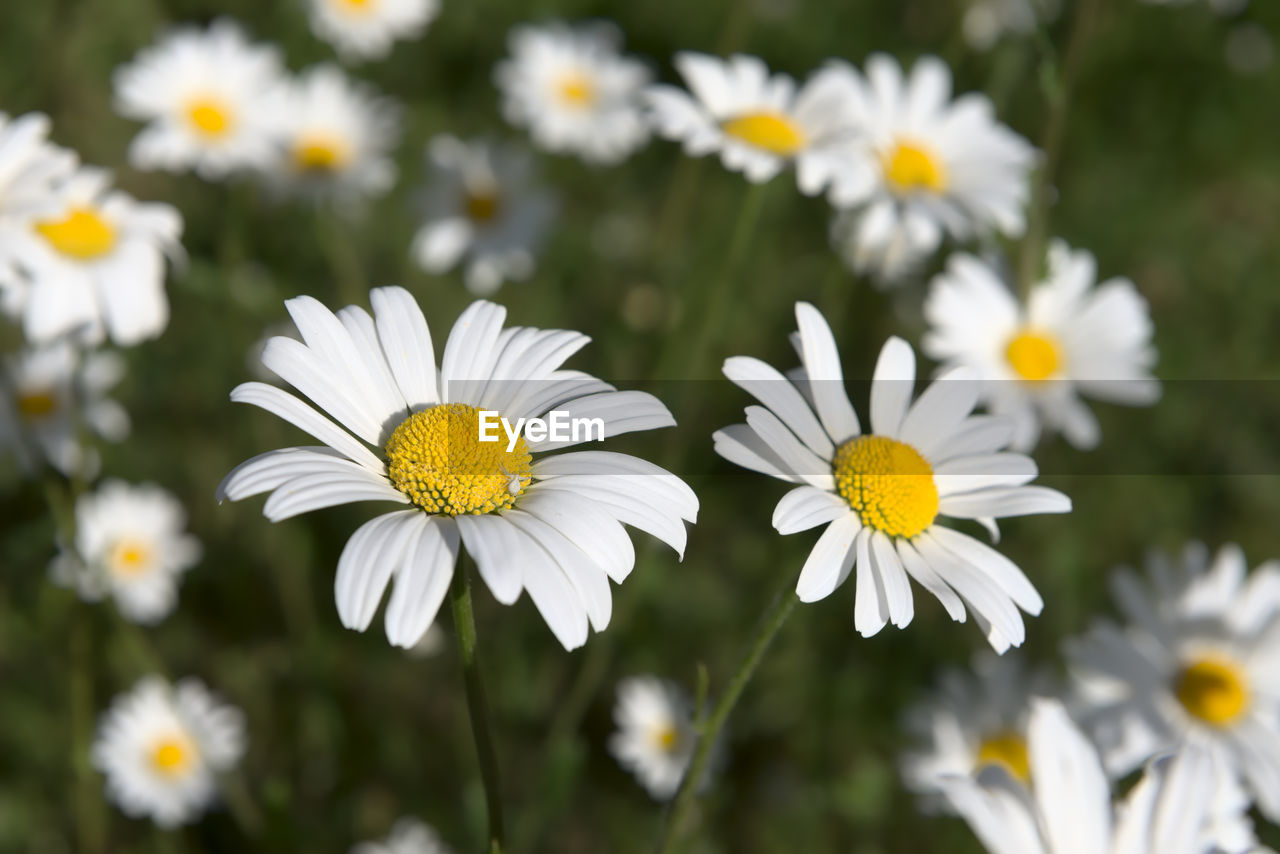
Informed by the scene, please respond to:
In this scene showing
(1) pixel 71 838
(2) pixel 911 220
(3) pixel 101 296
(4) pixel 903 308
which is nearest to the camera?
(3) pixel 101 296

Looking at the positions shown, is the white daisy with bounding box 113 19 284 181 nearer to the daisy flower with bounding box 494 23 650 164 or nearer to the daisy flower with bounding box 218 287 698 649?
the daisy flower with bounding box 494 23 650 164

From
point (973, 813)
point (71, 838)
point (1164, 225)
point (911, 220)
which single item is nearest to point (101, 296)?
point (71, 838)

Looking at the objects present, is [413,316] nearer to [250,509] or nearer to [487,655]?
[487,655]

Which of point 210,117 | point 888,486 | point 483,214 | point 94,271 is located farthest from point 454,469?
point 210,117

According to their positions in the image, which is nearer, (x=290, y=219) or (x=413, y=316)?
(x=413, y=316)

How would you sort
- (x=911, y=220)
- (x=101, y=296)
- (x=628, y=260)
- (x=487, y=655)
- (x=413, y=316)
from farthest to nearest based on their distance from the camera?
(x=628, y=260)
(x=487, y=655)
(x=911, y=220)
(x=101, y=296)
(x=413, y=316)

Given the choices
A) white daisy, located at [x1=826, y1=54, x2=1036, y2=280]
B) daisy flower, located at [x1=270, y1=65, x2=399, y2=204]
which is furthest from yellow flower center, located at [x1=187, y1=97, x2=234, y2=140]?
white daisy, located at [x1=826, y1=54, x2=1036, y2=280]
